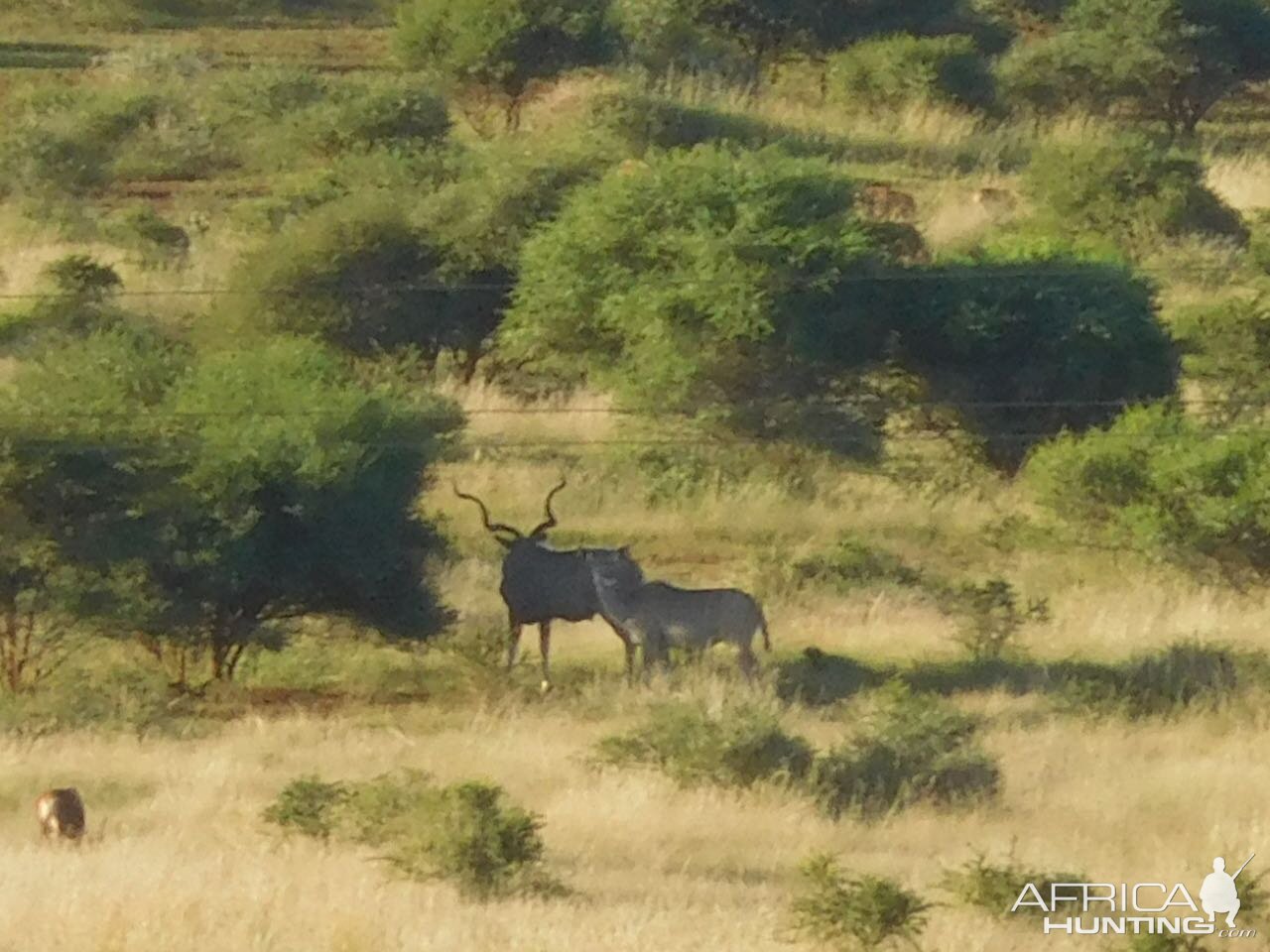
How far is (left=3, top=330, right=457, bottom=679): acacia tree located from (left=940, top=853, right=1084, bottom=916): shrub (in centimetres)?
681

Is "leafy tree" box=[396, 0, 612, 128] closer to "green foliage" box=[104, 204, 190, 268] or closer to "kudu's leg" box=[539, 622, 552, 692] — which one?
"green foliage" box=[104, 204, 190, 268]

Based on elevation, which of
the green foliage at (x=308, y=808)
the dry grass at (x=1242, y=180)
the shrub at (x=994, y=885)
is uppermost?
the shrub at (x=994, y=885)

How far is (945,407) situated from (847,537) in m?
3.05

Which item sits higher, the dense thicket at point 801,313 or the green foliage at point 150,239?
the dense thicket at point 801,313

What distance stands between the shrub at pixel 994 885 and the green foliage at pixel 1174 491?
27.9 ft

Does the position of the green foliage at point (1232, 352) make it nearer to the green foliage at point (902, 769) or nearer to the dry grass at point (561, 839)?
the dry grass at point (561, 839)

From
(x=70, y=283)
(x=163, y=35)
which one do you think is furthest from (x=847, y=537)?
(x=163, y=35)

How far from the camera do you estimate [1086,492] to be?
761 inches

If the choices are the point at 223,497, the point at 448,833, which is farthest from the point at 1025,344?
the point at 448,833

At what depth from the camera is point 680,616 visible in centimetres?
1566

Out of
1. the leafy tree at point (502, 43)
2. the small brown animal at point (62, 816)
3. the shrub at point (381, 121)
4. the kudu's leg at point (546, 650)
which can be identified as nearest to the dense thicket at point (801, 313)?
the kudu's leg at point (546, 650)

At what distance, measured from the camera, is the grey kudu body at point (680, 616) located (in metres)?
15.5

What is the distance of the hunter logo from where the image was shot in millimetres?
9641

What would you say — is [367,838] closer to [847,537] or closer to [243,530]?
[243,530]
